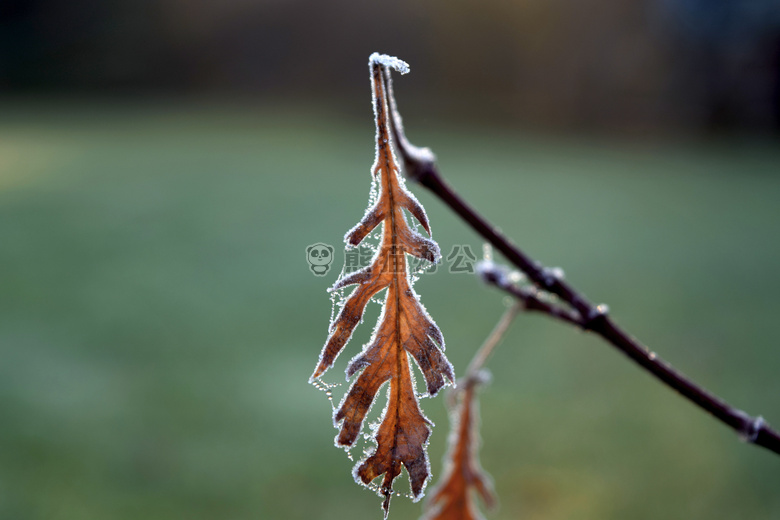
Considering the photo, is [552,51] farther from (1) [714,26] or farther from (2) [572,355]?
(2) [572,355]

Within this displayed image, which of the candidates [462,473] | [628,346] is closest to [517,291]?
[628,346]

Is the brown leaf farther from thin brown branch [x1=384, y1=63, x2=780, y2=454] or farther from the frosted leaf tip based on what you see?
the frosted leaf tip

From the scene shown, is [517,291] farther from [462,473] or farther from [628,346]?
[462,473]

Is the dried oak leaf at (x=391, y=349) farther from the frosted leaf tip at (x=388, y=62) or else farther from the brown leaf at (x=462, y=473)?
the brown leaf at (x=462, y=473)

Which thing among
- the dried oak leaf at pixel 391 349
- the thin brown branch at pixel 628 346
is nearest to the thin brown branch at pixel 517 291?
the thin brown branch at pixel 628 346

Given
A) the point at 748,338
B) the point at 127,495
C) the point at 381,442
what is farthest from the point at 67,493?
the point at 748,338

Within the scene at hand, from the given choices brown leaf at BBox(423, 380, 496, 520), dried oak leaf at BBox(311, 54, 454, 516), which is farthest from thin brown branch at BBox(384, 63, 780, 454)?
brown leaf at BBox(423, 380, 496, 520)
